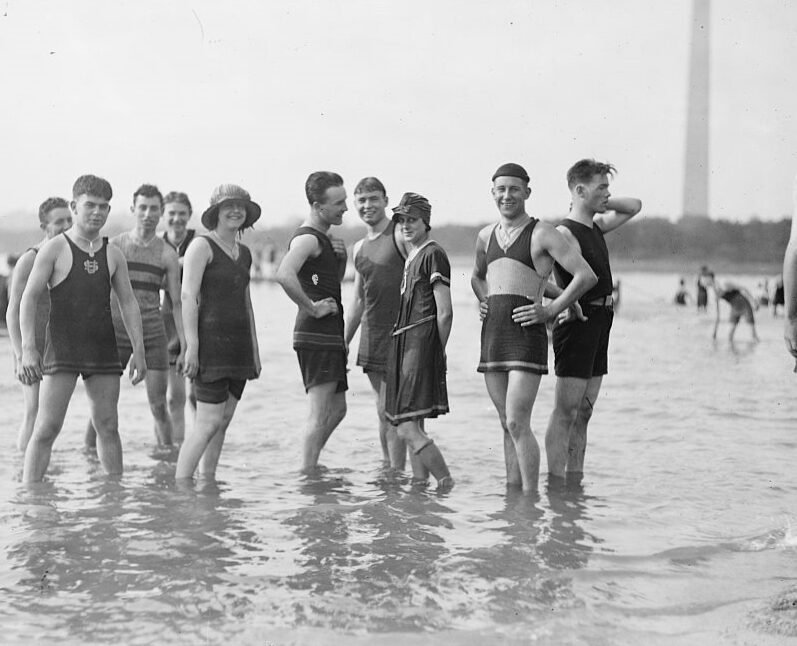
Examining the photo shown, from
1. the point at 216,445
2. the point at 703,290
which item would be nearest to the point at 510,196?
the point at 216,445

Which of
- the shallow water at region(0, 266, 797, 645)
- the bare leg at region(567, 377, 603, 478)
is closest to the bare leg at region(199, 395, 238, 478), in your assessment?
the shallow water at region(0, 266, 797, 645)

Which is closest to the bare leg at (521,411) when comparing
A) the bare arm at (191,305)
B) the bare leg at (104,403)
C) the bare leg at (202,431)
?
the bare leg at (202,431)

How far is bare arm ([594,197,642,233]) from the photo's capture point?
7.22 meters

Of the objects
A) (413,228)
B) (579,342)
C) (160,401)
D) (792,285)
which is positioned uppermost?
(413,228)

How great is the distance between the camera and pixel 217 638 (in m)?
4.29

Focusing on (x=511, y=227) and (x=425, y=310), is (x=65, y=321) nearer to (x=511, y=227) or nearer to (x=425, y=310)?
(x=425, y=310)

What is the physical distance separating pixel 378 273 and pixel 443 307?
3.27 feet

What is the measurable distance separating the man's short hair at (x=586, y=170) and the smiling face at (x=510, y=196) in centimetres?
52

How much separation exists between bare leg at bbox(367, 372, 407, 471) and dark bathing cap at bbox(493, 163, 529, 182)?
1.73 meters

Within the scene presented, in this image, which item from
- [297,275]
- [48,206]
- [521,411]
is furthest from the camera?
[48,206]

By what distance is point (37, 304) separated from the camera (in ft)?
24.2

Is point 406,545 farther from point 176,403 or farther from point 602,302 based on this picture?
point 176,403

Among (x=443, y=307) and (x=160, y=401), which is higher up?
(x=443, y=307)

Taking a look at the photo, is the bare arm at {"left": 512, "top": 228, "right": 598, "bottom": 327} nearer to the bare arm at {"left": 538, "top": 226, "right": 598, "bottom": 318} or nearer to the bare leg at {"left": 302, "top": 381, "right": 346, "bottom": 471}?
the bare arm at {"left": 538, "top": 226, "right": 598, "bottom": 318}
